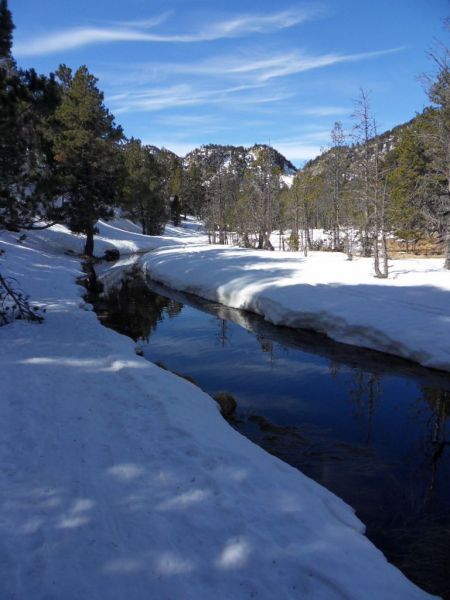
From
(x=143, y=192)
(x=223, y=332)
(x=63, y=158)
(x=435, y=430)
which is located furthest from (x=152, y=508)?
(x=143, y=192)

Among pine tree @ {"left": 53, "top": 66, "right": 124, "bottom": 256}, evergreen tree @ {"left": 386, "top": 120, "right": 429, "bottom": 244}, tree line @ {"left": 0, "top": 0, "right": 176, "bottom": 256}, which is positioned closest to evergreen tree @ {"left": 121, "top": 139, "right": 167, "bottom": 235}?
tree line @ {"left": 0, "top": 0, "right": 176, "bottom": 256}

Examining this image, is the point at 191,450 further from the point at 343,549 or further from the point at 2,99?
the point at 2,99

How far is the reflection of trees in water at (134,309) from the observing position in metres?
14.7

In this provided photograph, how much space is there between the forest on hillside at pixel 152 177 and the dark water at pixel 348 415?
18.3 ft

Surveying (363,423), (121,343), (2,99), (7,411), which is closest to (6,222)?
(2,99)

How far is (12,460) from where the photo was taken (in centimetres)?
472

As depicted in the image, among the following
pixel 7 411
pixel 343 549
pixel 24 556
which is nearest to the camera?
pixel 24 556

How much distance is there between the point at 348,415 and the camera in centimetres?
800

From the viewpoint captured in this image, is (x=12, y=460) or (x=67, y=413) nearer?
(x=12, y=460)

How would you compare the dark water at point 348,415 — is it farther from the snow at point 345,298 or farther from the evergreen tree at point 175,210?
the evergreen tree at point 175,210

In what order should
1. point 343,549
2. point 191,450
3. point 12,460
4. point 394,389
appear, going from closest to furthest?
point 343,549 < point 12,460 < point 191,450 < point 394,389

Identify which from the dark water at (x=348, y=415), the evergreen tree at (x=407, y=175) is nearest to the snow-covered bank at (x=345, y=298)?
the dark water at (x=348, y=415)

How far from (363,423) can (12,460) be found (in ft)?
19.8

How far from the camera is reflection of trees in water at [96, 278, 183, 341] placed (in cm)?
1471
